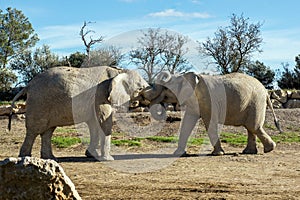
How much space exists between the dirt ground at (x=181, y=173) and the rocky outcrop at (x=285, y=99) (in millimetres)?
10447

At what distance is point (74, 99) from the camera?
34.9ft

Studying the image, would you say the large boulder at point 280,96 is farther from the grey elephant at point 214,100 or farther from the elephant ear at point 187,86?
the elephant ear at point 187,86

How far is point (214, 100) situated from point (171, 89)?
1118mm

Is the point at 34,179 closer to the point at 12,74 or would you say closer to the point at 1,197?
the point at 1,197

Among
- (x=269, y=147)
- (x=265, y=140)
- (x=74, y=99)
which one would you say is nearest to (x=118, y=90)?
(x=74, y=99)

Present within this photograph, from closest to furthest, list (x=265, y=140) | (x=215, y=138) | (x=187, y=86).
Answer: (x=215, y=138) < (x=187, y=86) < (x=265, y=140)

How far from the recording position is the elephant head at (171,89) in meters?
12.2

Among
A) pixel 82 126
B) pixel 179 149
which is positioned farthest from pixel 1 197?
pixel 82 126

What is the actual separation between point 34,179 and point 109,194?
2.14m

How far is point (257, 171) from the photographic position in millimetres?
9359

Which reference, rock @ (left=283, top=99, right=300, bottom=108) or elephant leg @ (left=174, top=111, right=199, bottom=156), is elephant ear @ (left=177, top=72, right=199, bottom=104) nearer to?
elephant leg @ (left=174, top=111, right=199, bottom=156)

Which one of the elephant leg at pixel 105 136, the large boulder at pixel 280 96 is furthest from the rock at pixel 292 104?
the elephant leg at pixel 105 136

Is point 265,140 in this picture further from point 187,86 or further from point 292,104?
point 292,104

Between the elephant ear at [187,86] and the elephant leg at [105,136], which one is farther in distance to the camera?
the elephant ear at [187,86]
